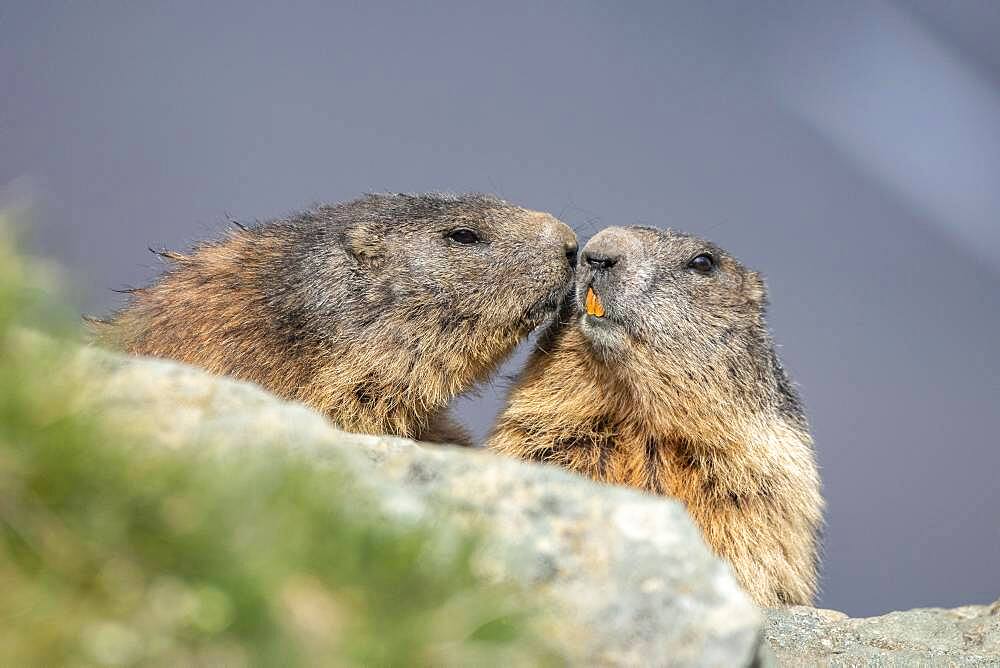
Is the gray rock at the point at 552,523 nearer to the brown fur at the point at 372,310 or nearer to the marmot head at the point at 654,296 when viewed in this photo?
the brown fur at the point at 372,310

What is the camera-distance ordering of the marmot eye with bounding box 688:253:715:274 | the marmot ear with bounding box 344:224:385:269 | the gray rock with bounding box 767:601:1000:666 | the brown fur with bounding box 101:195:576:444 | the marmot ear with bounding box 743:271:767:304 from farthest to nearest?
the marmot ear with bounding box 743:271:767:304 → the marmot eye with bounding box 688:253:715:274 → the marmot ear with bounding box 344:224:385:269 → the brown fur with bounding box 101:195:576:444 → the gray rock with bounding box 767:601:1000:666

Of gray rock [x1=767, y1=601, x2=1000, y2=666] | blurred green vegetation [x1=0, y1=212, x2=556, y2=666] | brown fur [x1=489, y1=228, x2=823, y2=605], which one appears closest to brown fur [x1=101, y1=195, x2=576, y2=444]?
brown fur [x1=489, y1=228, x2=823, y2=605]

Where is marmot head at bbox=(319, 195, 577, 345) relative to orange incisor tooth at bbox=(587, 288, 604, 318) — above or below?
above

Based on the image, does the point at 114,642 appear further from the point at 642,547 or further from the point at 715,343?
the point at 715,343

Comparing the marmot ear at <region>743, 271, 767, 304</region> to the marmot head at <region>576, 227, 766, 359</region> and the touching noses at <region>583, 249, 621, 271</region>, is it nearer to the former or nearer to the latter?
the marmot head at <region>576, 227, 766, 359</region>

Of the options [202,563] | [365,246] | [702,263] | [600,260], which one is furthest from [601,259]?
[202,563]

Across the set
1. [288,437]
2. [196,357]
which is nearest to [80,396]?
[288,437]
